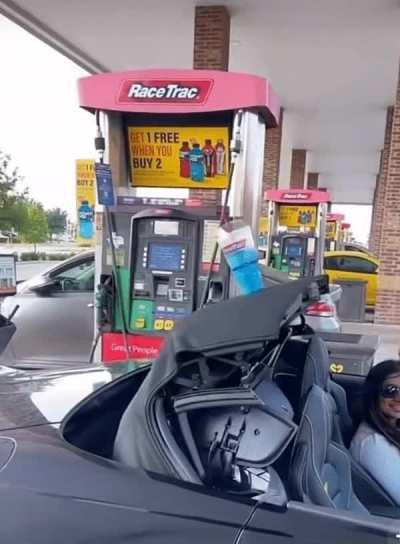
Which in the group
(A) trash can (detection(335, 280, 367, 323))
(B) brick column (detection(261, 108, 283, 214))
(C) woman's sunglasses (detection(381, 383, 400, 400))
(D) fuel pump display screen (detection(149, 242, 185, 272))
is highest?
(B) brick column (detection(261, 108, 283, 214))

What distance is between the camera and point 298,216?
32.8ft

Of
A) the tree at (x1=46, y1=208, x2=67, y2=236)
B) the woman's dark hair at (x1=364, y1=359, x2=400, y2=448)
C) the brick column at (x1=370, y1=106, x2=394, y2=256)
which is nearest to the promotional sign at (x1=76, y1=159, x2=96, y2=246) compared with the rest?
the woman's dark hair at (x1=364, y1=359, x2=400, y2=448)

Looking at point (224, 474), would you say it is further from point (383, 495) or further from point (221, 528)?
point (383, 495)

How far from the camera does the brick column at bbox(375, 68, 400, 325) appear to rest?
31.6 feet

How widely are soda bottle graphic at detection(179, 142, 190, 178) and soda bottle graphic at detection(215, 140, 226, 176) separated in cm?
23

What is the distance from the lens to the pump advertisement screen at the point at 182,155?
4.21 m

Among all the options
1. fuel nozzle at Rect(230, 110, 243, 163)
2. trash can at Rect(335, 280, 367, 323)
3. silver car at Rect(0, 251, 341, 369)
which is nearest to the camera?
fuel nozzle at Rect(230, 110, 243, 163)

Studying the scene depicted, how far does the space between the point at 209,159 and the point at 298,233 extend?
5797 millimetres

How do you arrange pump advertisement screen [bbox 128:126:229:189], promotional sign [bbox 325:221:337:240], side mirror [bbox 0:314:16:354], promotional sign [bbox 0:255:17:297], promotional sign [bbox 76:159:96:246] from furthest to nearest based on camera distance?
1. promotional sign [bbox 325:221:337:240]
2. promotional sign [bbox 76:159:96:246]
3. pump advertisement screen [bbox 128:126:229:189]
4. promotional sign [bbox 0:255:17:297]
5. side mirror [bbox 0:314:16:354]

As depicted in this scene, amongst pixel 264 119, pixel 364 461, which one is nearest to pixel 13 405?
pixel 364 461

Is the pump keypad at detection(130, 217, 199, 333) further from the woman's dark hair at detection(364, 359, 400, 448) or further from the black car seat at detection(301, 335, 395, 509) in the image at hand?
the woman's dark hair at detection(364, 359, 400, 448)

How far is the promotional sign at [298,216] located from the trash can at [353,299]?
51.7 inches

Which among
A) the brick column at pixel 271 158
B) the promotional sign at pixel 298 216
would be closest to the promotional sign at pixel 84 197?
the promotional sign at pixel 298 216

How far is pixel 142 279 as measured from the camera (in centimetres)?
408
